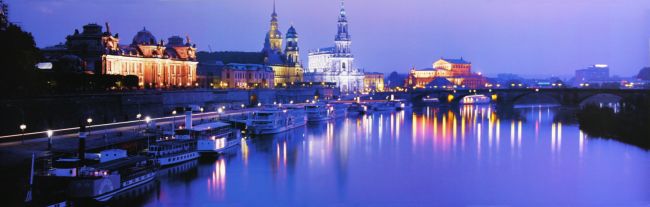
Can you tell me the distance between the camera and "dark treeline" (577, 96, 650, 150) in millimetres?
33031

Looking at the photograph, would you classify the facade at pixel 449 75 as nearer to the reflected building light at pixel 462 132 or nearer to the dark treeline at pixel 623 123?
the reflected building light at pixel 462 132

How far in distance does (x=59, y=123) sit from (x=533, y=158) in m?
17.9

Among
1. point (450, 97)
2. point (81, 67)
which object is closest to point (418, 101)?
point (450, 97)

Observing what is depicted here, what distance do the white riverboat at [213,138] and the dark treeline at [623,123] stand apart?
1696 cm

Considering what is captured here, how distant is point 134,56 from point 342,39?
55.1 metres

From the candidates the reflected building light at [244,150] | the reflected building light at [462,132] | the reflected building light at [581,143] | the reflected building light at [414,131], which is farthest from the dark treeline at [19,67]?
the reflected building light at [581,143]

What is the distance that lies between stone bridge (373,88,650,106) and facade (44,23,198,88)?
→ 99.3ft

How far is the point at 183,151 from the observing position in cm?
2428

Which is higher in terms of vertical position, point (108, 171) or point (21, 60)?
point (21, 60)

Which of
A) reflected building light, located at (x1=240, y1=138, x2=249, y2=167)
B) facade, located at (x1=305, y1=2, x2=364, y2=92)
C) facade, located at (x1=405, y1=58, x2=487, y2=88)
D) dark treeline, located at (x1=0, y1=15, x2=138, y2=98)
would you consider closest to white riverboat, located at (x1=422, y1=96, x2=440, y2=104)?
facade, located at (x1=305, y1=2, x2=364, y2=92)

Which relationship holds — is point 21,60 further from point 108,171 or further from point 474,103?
point 474,103

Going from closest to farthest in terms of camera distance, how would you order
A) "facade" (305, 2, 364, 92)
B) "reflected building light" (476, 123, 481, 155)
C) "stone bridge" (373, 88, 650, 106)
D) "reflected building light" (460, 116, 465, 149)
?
"reflected building light" (476, 123, 481, 155) → "reflected building light" (460, 116, 465, 149) → "stone bridge" (373, 88, 650, 106) → "facade" (305, 2, 364, 92)

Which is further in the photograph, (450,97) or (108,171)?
(450,97)

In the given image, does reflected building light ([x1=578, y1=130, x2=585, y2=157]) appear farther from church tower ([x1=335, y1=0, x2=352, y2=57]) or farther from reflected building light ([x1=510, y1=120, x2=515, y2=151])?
church tower ([x1=335, y1=0, x2=352, y2=57])
